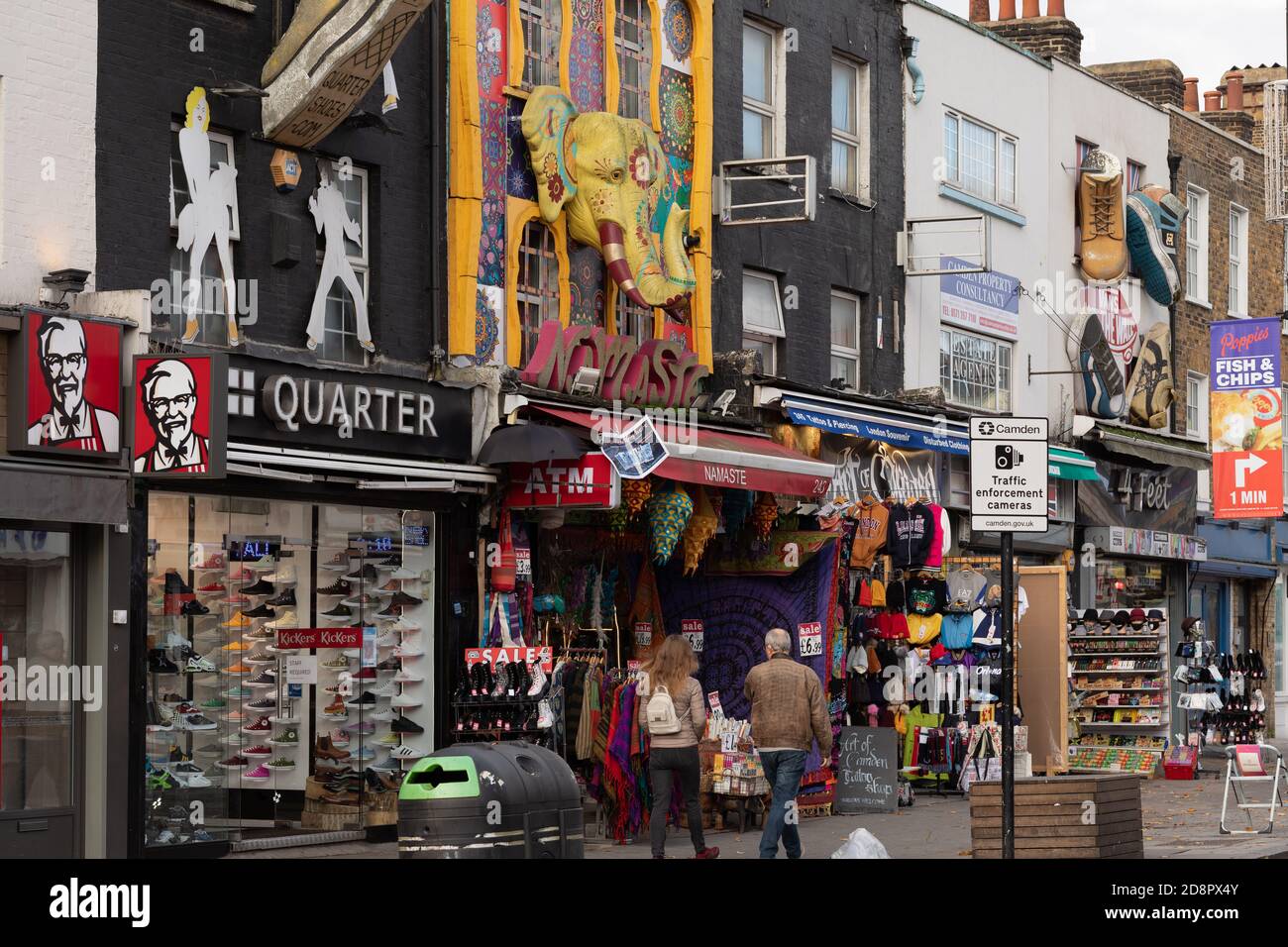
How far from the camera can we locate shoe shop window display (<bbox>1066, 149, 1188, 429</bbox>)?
30062mm

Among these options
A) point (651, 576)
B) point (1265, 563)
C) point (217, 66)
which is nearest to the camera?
point (217, 66)

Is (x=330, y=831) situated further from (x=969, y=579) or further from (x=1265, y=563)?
(x=1265, y=563)

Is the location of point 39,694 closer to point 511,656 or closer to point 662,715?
point 511,656

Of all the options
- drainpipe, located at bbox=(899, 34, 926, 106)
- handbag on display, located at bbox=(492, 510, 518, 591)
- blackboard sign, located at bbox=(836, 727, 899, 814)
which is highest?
drainpipe, located at bbox=(899, 34, 926, 106)

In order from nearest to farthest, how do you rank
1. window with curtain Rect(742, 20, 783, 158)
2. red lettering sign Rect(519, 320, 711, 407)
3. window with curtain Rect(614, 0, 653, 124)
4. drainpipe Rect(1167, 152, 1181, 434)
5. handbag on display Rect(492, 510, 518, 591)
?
1. handbag on display Rect(492, 510, 518, 591)
2. red lettering sign Rect(519, 320, 711, 407)
3. window with curtain Rect(614, 0, 653, 124)
4. window with curtain Rect(742, 20, 783, 158)
5. drainpipe Rect(1167, 152, 1181, 434)

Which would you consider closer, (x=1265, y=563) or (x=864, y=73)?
(x=864, y=73)

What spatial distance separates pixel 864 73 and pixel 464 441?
32.1ft

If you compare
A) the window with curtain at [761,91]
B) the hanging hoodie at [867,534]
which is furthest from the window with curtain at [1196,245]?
the hanging hoodie at [867,534]

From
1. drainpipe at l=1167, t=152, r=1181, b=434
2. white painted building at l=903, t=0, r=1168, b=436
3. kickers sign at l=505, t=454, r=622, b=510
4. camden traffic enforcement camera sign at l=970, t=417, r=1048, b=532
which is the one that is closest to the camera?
camden traffic enforcement camera sign at l=970, t=417, r=1048, b=532

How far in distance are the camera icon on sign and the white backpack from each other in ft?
11.1

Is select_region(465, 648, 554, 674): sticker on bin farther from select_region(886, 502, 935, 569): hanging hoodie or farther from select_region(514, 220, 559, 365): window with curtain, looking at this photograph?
select_region(886, 502, 935, 569): hanging hoodie

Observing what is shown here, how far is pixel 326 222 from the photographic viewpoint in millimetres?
17281

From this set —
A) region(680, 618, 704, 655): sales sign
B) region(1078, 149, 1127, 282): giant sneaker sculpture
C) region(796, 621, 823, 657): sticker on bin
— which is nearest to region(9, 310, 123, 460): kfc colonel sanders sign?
region(680, 618, 704, 655): sales sign
